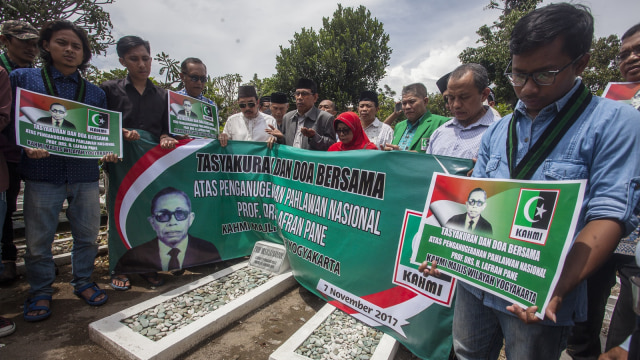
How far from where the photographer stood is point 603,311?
2.37 metres

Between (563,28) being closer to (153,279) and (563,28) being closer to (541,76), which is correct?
(541,76)

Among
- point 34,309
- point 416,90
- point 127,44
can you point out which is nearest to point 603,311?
point 416,90

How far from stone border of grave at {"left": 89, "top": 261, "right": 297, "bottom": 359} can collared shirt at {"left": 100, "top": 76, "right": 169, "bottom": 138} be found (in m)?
1.87

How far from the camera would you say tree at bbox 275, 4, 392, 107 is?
22578 millimetres

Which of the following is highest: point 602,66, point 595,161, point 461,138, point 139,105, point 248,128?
point 602,66

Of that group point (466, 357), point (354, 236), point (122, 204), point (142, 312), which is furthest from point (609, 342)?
point (122, 204)

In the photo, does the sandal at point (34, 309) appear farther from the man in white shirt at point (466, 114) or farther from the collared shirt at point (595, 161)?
the man in white shirt at point (466, 114)

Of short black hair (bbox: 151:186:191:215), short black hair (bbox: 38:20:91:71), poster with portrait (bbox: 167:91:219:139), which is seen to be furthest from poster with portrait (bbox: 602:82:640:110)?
short black hair (bbox: 38:20:91:71)

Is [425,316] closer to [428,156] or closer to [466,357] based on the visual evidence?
[466,357]

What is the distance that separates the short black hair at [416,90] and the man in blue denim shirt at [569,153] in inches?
106

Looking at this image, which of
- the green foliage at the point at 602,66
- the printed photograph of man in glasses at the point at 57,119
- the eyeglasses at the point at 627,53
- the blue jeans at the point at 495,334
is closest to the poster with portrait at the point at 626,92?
the eyeglasses at the point at 627,53

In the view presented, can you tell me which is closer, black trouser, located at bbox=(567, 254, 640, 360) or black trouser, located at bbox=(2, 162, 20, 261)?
black trouser, located at bbox=(567, 254, 640, 360)

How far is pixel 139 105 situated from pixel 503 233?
3.70 m

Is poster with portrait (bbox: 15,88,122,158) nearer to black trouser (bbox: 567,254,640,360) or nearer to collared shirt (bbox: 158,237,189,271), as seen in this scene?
collared shirt (bbox: 158,237,189,271)
